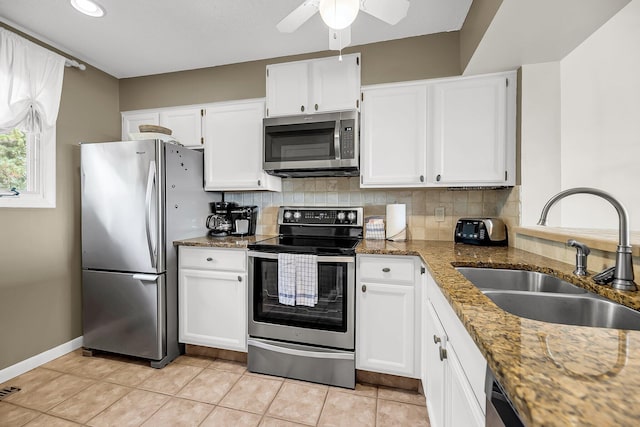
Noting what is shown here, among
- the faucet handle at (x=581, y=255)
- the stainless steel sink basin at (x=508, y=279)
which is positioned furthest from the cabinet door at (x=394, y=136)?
the faucet handle at (x=581, y=255)

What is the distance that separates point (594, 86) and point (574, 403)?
6.66ft

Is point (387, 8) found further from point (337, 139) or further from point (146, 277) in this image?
point (146, 277)

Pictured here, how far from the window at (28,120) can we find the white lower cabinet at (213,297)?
44.7 inches

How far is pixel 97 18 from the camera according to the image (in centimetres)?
193

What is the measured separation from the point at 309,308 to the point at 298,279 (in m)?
0.22

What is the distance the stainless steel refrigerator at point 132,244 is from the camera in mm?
2107

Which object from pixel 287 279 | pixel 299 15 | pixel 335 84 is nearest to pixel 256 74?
pixel 335 84

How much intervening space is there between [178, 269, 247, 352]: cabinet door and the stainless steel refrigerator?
9 centimetres

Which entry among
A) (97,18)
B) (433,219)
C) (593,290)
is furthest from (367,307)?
(97,18)

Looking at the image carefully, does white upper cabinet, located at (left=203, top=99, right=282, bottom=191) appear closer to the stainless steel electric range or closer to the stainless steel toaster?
the stainless steel electric range

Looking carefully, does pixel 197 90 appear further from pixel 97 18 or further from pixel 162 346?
pixel 162 346

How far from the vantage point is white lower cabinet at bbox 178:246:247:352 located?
2.13 metres

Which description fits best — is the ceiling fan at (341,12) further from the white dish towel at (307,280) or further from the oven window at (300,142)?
the white dish towel at (307,280)

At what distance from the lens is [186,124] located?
8.53 feet
